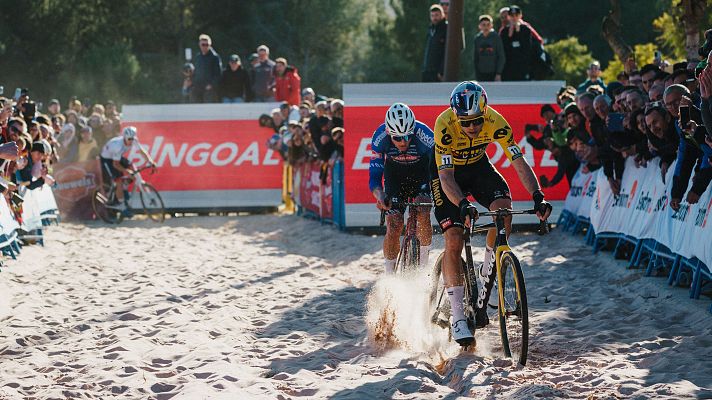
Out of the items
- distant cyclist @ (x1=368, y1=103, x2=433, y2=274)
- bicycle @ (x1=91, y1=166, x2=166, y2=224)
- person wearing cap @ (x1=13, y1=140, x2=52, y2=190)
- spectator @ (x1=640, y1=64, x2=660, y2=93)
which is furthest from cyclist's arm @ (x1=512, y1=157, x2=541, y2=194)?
bicycle @ (x1=91, y1=166, x2=166, y2=224)

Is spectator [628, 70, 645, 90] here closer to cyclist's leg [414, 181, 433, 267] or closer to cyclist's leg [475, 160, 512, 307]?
cyclist's leg [414, 181, 433, 267]

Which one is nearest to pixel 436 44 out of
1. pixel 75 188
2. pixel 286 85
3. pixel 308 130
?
pixel 308 130

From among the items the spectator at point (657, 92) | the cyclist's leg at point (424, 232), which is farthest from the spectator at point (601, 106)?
the cyclist's leg at point (424, 232)

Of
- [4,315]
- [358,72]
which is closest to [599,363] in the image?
[4,315]

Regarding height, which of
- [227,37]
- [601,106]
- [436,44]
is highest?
[227,37]

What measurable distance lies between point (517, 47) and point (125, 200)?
334 inches

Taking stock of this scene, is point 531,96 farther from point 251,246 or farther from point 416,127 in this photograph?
point 416,127

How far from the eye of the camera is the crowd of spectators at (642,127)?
9305mm

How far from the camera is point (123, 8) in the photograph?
189 feet

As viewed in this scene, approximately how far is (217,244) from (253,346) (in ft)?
28.2

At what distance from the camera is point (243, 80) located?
82.9ft

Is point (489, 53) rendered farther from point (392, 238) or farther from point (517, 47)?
point (392, 238)

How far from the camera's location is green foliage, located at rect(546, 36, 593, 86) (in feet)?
136

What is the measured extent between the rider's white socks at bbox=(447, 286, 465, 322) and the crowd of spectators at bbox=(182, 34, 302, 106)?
685 inches
